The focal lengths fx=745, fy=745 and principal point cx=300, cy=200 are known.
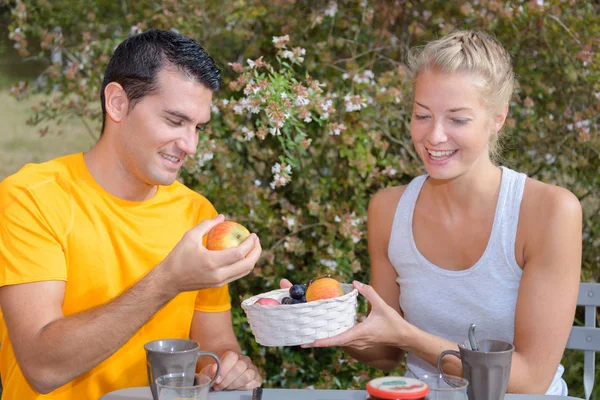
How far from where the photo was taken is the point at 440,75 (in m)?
2.27

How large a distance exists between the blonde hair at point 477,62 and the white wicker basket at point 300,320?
81 centimetres

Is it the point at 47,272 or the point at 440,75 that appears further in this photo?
the point at 440,75

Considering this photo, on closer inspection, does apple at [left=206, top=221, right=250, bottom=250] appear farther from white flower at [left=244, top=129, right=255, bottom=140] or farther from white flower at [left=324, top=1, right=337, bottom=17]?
white flower at [left=324, top=1, right=337, bottom=17]

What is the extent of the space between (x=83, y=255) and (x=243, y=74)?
5.14 ft

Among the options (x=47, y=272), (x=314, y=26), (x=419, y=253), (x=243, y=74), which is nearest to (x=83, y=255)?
(x=47, y=272)

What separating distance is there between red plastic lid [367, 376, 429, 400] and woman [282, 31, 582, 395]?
51 centimetres

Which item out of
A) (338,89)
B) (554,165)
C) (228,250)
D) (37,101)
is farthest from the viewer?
(37,101)

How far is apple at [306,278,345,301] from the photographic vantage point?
78.1 inches

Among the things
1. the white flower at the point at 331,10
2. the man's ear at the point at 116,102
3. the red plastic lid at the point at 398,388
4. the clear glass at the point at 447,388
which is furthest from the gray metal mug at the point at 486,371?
the white flower at the point at 331,10

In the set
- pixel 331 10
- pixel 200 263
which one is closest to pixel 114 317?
pixel 200 263

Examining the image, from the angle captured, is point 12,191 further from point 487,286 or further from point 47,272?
point 487,286

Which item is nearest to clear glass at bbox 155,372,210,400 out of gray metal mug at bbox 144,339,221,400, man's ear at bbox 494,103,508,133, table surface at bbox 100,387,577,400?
gray metal mug at bbox 144,339,221,400

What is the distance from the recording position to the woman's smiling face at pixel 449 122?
2.24 m

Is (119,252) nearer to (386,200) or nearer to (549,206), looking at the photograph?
(386,200)
